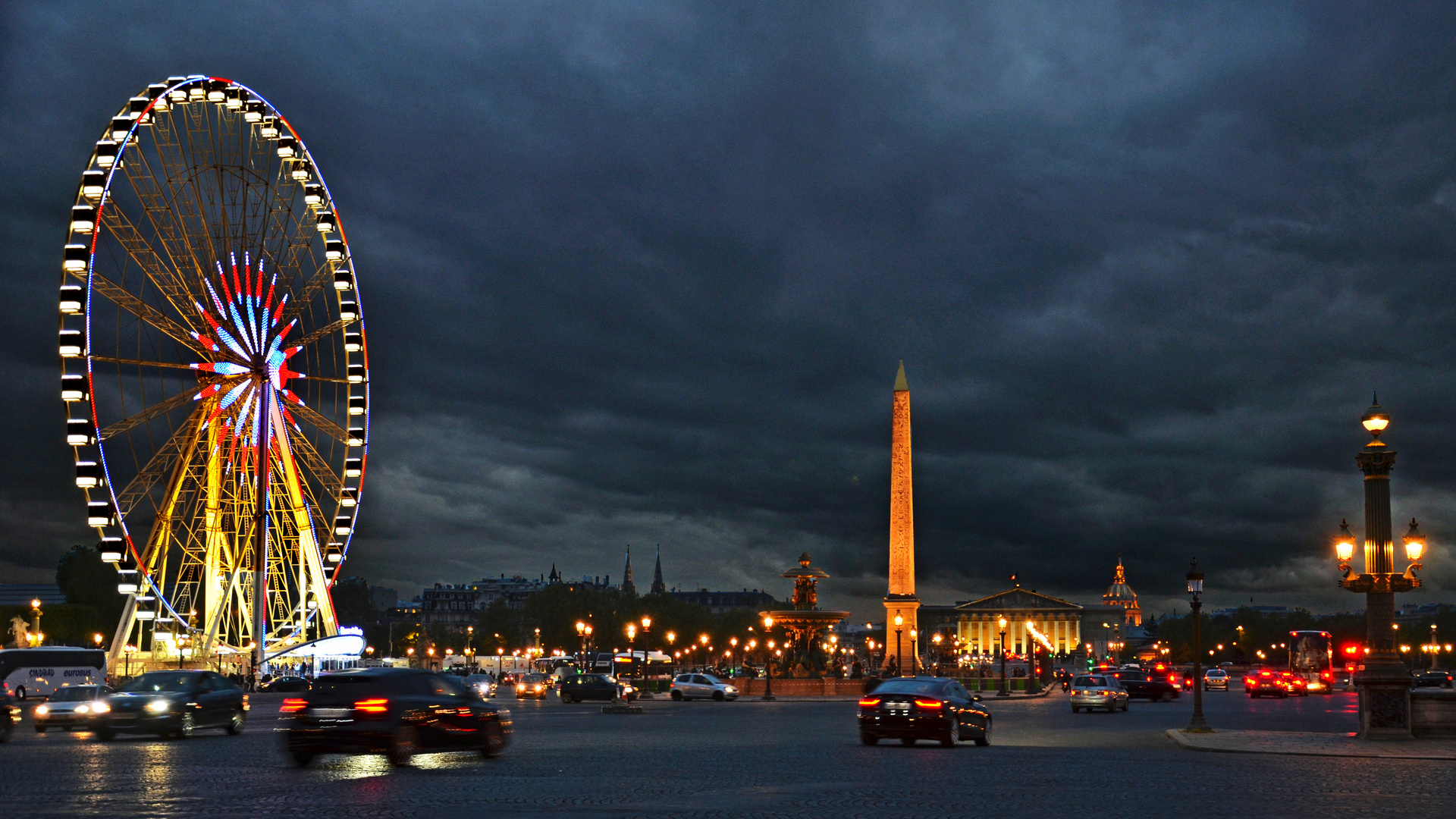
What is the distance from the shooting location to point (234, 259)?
172 feet

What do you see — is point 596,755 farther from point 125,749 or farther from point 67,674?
point 67,674

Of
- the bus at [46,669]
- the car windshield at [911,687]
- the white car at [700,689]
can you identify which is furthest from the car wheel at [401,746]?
the bus at [46,669]

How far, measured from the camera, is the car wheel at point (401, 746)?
20734 millimetres

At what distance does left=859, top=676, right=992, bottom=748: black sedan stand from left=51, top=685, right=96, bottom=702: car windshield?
20.0 meters

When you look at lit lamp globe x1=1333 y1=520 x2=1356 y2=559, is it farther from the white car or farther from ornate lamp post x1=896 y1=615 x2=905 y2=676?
ornate lamp post x1=896 y1=615 x2=905 y2=676

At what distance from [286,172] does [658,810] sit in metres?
45.5

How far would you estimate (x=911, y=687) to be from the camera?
27953 mm

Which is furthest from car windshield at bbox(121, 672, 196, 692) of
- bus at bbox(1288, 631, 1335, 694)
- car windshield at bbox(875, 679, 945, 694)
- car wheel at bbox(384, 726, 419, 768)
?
bus at bbox(1288, 631, 1335, 694)

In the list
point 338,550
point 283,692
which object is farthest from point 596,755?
point 283,692

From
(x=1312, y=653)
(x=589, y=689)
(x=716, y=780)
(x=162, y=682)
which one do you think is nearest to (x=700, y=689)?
(x=589, y=689)

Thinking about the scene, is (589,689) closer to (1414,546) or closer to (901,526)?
(901,526)

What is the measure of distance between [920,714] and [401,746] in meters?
10.5

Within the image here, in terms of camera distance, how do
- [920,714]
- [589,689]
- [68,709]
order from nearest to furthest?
[920,714] → [68,709] → [589,689]

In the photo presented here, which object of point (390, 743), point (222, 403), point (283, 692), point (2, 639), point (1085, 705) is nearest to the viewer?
point (390, 743)
